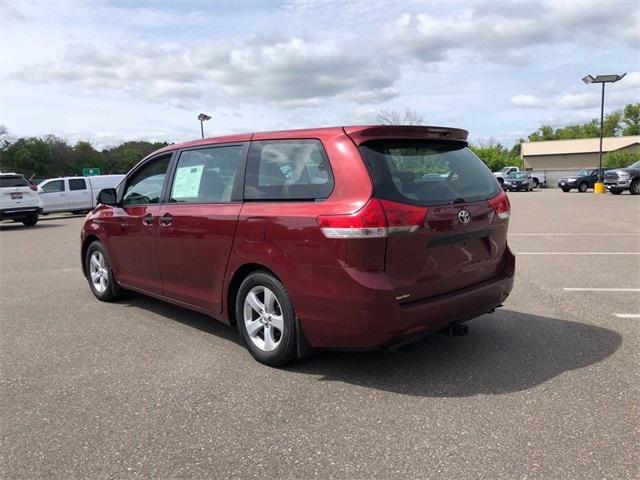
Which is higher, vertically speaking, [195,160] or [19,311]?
[195,160]

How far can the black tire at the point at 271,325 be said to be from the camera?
392cm

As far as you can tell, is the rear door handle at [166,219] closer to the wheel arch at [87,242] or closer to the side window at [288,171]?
the side window at [288,171]

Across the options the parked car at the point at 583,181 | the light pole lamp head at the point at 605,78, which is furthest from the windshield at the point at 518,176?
the light pole lamp head at the point at 605,78

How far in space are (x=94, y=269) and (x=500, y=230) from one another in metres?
4.73

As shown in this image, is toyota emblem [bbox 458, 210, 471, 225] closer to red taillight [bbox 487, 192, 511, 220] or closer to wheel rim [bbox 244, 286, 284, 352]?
red taillight [bbox 487, 192, 511, 220]

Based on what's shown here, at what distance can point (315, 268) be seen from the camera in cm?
369

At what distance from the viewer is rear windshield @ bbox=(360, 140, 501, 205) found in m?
3.69

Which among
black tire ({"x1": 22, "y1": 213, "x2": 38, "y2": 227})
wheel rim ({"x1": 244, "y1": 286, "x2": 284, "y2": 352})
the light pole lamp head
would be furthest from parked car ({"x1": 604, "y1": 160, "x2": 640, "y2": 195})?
wheel rim ({"x1": 244, "y1": 286, "x2": 284, "y2": 352})

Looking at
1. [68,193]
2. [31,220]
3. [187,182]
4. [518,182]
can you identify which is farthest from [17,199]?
[518,182]

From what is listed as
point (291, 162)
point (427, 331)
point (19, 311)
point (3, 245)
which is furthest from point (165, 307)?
point (3, 245)

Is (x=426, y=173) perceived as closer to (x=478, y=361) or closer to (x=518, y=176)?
(x=478, y=361)

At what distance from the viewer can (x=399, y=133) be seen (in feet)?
13.0

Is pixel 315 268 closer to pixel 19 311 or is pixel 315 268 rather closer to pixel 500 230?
pixel 500 230

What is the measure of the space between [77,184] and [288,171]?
73.5 ft
